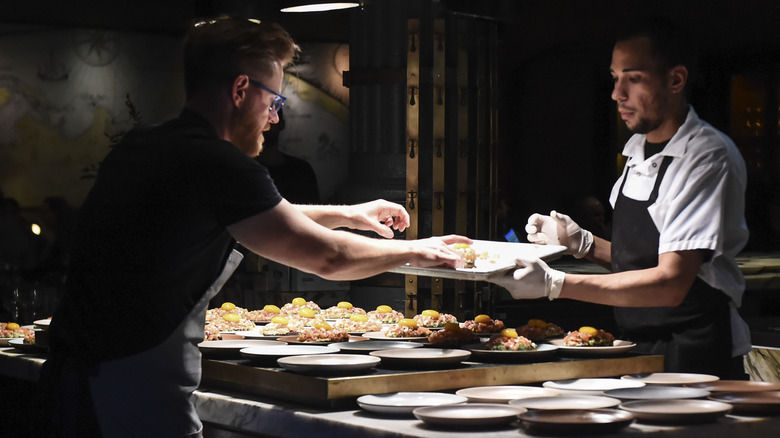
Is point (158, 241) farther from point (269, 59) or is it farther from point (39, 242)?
point (39, 242)

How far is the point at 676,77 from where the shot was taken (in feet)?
11.8

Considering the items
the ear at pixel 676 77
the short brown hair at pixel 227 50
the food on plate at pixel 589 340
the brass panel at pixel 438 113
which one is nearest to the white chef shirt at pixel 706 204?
the ear at pixel 676 77

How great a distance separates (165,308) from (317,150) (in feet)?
17.3

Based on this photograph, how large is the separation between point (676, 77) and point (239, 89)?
163 cm

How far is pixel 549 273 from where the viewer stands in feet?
10.8

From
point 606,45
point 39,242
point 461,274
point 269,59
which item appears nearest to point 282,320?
point 461,274

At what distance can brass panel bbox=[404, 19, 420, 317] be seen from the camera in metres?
6.01

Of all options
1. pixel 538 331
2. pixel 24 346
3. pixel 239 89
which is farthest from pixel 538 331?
pixel 24 346

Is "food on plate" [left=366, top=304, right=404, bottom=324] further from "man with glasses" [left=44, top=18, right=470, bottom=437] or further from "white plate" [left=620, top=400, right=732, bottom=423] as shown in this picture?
"white plate" [left=620, top=400, right=732, bottom=423]

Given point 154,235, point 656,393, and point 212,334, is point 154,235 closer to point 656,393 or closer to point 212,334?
point 212,334

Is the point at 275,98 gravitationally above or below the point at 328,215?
above

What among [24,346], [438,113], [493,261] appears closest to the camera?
[493,261]

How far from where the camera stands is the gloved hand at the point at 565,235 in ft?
13.0

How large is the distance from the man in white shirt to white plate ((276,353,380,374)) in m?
0.64
